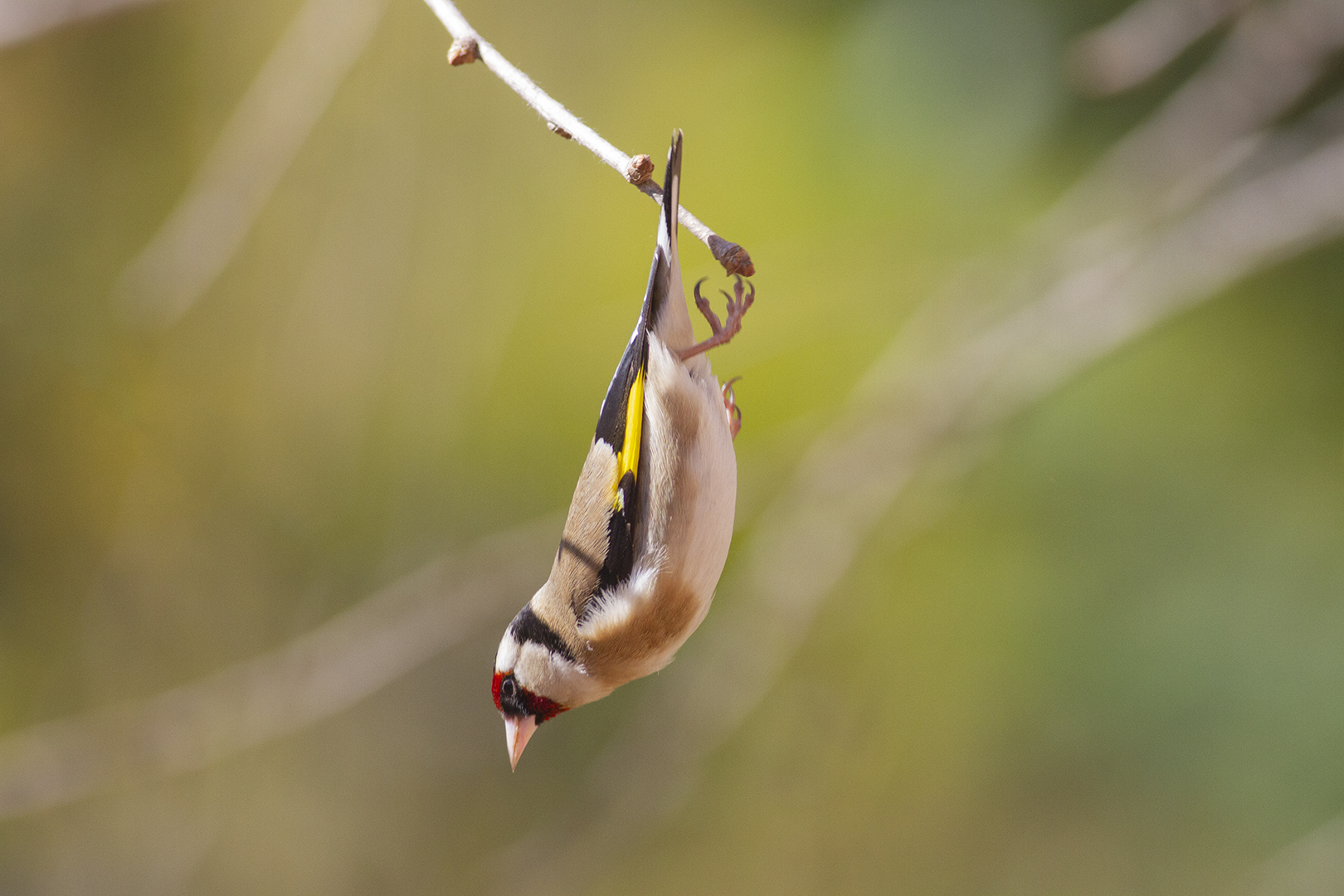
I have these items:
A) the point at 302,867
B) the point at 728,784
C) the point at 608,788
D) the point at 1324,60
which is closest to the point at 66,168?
the point at 302,867

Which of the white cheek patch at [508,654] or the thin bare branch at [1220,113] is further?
the thin bare branch at [1220,113]

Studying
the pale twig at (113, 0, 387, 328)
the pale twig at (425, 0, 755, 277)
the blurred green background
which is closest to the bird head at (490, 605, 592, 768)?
the pale twig at (425, 0, 755, 277)

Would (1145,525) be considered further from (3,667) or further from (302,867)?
(3,667)

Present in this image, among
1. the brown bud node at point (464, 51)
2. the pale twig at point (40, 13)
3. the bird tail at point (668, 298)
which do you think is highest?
the pale twig at point (40, 13)

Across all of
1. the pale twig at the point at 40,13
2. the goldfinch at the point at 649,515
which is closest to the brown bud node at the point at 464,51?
the goldfinch at the point at 649,515

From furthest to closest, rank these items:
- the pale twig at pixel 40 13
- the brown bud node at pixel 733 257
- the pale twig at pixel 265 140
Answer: the pale twig at pixel 265 140, the pale twig at pixel 40 13, the brown bud node at pixel 733 257

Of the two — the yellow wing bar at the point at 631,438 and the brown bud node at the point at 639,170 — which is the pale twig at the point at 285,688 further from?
the brown bud node at the point at 639,170

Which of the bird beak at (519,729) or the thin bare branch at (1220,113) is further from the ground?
the bird beak at (519,729)
